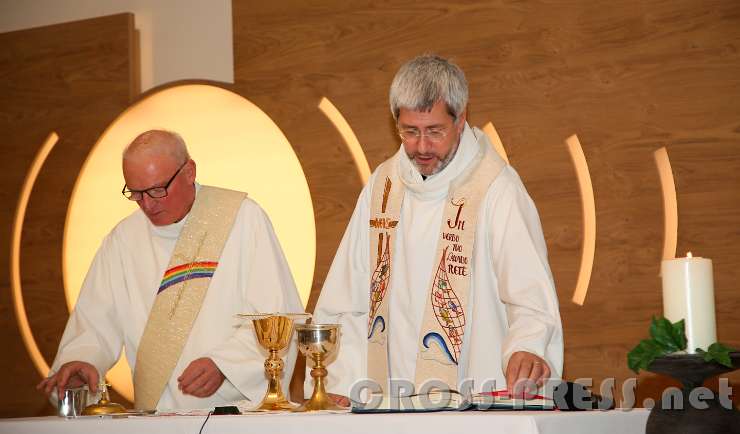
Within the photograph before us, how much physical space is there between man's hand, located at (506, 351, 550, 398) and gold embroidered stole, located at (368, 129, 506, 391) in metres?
0.62

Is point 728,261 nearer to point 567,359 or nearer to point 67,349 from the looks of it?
point 567,359

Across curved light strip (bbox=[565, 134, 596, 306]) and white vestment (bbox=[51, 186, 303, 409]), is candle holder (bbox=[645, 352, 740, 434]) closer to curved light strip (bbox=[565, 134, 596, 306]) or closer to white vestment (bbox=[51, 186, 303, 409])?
white vestment (bbox=[51, 186, 303, 409])

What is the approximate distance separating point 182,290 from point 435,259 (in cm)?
112

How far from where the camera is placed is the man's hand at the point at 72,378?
12.0 feet

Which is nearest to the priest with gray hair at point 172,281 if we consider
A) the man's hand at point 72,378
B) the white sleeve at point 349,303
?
the man's hand at point 72,378

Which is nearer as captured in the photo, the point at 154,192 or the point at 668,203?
the point at 154,192

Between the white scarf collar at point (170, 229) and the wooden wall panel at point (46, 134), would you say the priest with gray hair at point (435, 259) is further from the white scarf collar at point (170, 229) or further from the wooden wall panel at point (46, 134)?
the wooden wall panel at point (46, 134)

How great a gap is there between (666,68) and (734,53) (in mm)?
305

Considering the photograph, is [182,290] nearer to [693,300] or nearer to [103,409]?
[103,409]

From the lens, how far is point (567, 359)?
5.25 metres

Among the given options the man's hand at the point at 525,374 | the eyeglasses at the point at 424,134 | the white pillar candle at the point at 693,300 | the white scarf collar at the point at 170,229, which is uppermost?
the eyeglasses at the point at 424,134

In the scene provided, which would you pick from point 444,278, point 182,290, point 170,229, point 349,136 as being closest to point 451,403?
point 444,278

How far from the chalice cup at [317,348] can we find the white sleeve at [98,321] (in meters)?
1.34

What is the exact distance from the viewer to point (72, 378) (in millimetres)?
3760
